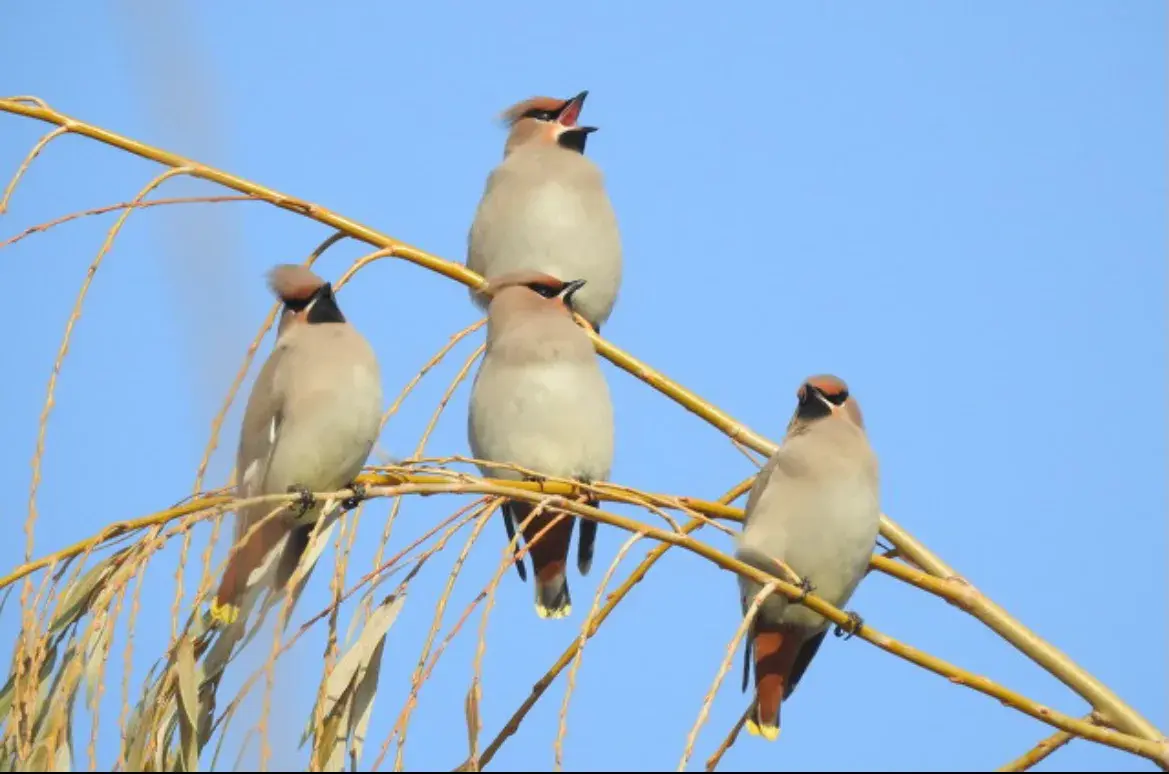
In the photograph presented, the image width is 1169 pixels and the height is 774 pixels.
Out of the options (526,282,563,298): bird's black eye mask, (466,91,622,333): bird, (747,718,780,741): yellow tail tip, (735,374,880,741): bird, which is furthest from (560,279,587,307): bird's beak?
(747,718,780,741): yellow tail tip

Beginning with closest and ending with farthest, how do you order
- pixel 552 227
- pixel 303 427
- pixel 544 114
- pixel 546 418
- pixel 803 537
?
1. pixel 303 427
2. pixel 803 537
3. pixel 546 418
4. pixel 552 227
5. pixel 544 114

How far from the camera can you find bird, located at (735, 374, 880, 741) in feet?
12.5

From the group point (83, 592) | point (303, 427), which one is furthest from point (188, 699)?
point (303, 427)

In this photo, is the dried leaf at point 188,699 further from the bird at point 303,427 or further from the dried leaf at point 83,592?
the bird at point 303,427

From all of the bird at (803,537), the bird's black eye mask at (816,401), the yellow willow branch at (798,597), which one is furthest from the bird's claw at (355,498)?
the bird's black eye mask at (816,401)

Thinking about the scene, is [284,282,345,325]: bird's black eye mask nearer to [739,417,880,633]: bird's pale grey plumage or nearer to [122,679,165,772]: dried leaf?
[739,417,880,633]: bird's pale grey plumage

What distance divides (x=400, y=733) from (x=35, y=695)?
0.66 meters

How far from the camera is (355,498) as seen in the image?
288 centimetres

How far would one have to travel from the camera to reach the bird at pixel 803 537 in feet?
12.5

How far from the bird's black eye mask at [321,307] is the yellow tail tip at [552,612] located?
889 mm

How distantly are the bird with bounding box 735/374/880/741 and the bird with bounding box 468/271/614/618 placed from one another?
49 centimetres

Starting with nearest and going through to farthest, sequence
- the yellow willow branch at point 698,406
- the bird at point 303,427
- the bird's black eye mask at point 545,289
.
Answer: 1. the yellow willow branch at point 698,406
2. the bird at point 303,427
3. the bird's black eye mask at point 545,289

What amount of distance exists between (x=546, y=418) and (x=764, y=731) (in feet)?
3.02

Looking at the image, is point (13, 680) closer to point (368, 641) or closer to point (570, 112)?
point (368, 641)
